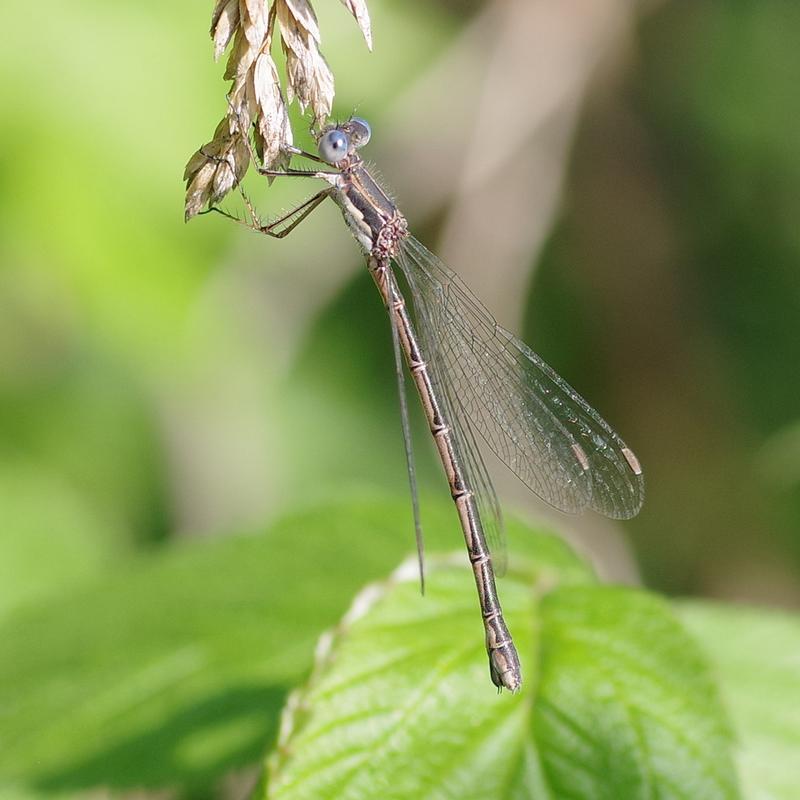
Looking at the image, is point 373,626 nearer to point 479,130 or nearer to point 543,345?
point 479,130

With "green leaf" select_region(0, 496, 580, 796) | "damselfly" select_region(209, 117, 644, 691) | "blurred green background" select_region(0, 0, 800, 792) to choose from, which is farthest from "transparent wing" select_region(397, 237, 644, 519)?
"blurred green background" select_region(0, 0, 800, 792)

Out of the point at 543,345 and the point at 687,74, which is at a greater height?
the point at 687,74

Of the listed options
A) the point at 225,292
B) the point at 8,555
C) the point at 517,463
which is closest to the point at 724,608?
the point at 517,463

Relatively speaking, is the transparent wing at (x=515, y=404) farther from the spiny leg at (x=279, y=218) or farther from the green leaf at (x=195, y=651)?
the spiny leg at (x=279, y=218)

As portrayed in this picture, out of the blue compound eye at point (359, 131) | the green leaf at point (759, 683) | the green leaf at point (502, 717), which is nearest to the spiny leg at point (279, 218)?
the blue compound eye at point (359, 131)

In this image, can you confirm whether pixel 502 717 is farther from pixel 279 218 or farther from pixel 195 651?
pixel 279 218

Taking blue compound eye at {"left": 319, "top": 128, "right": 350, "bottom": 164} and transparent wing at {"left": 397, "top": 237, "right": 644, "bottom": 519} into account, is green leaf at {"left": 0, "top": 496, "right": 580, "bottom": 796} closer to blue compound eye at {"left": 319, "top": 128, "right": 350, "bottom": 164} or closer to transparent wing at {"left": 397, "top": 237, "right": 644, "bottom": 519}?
transparent wing at {"left": 397, "top": 237, "right": 644, "bottom": 519}
